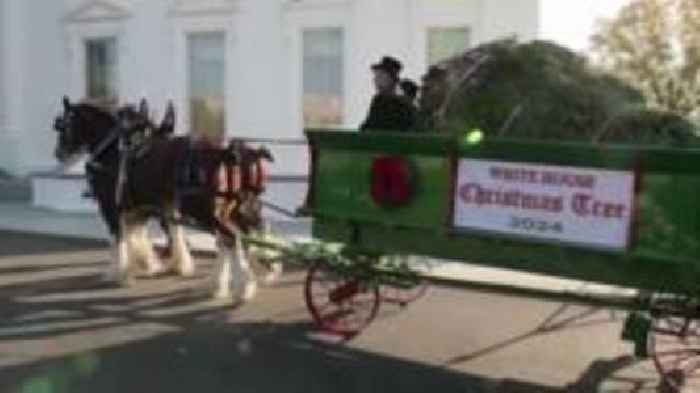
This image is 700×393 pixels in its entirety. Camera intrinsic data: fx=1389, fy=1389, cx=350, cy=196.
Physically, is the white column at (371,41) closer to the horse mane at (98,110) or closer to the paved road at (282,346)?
the horse mane at (98,110)

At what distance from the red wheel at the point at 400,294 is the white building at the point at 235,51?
718 cm

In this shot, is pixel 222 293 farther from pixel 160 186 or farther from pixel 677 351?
pixel 677 351

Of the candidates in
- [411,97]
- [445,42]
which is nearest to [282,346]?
[411,97]

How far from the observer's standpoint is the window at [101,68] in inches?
934

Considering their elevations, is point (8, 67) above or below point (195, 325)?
above

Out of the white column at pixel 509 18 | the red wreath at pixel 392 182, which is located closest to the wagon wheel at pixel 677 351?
the red wreath at pixel 392 182

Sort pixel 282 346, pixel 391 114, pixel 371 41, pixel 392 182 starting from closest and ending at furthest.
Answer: pixel 392 182, pixel 282 346, pixel 391 114, pixel 371 41

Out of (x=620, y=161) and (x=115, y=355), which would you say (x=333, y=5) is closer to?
(x=115, y=355)

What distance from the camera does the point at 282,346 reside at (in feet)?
34.7

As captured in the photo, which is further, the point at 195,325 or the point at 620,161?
the point at 195,325

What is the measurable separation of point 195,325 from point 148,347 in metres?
0.94

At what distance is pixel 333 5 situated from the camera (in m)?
20.6

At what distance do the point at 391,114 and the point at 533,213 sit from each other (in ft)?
7.65

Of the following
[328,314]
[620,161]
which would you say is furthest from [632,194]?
[328,314]
